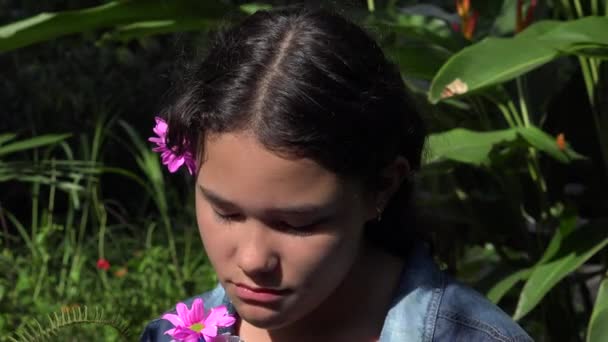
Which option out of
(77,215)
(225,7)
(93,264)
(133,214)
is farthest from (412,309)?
(133,214)

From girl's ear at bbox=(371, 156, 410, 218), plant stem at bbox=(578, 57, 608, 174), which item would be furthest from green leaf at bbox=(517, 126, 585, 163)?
girl's ear at bbox=(371, 156, 410, 218)

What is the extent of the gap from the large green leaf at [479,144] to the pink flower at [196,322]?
0.88 meters

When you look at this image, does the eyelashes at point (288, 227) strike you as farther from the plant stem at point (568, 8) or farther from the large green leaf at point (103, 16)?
the plant stem at point (568, 8)

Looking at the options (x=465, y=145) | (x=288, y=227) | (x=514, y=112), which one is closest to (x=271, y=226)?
(x=288, y=227)

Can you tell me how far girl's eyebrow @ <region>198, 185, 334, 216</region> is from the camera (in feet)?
4.91

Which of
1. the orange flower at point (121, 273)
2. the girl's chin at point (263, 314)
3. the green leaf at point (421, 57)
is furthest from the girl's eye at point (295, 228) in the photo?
the orange flower at point (121, 273)

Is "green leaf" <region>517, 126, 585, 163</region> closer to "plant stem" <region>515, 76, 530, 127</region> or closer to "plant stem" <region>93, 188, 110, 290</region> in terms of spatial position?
"plant stem" <region>515, 76, 530, 127</region>

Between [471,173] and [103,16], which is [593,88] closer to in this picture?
[471,173]

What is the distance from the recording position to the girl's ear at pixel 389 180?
5.46ft

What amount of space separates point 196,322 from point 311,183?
1.04ft

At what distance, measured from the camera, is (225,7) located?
286 centimetres

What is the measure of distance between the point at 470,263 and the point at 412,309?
1.71 m

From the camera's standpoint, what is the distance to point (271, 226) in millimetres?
1517

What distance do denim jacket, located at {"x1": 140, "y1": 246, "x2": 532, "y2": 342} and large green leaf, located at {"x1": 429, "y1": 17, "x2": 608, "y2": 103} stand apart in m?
0.54
